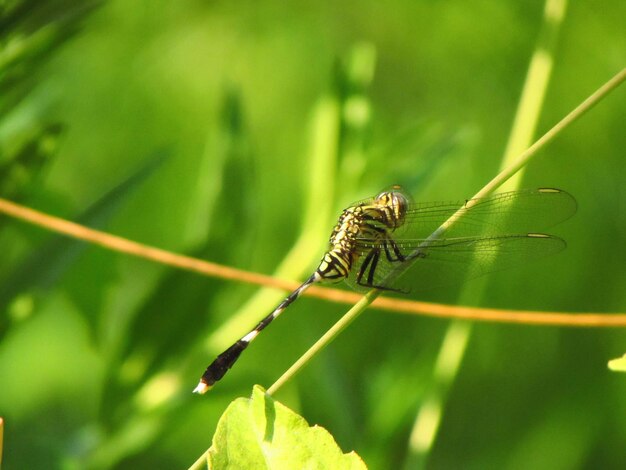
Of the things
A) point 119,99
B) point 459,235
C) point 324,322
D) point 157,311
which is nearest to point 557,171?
point 324,322

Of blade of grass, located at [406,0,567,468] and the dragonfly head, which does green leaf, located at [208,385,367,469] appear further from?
the dragonfly head

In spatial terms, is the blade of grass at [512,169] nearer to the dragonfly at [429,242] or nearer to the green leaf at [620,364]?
the green leaf at [620,364]

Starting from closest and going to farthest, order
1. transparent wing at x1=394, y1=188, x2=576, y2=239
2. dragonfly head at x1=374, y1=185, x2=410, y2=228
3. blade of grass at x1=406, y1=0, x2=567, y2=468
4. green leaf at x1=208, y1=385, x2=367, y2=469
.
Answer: green leaf at x1=208, y1=385, x2=367, y2=469 → blade of grass at x1=406, y1=0, x2=567, y2=468 → transparent wing at x1=394, y1=188, x2=576, y2=239 → dragonfly head at x1=374, y1=185, x2=410, y2=228

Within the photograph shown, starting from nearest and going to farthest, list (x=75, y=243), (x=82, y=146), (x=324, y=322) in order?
(x=75, y=243) < (x=324, y=322) < (x=82, y=146)

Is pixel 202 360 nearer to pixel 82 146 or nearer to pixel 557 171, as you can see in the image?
pixel 82 146

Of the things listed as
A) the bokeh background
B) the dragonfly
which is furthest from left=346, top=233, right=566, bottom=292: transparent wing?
the bokeh background

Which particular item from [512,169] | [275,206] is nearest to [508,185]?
[512,169]

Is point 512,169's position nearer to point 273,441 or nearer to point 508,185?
point 273,441

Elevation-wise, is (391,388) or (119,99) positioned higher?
(119,99)
